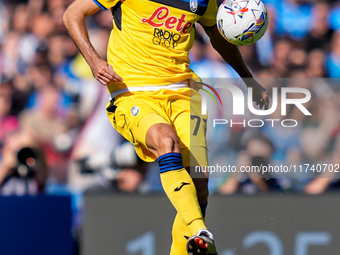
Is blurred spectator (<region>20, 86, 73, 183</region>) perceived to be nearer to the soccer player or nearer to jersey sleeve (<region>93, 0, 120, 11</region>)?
the soccer player

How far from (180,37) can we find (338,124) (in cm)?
300

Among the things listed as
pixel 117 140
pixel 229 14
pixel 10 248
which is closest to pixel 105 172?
pixel 117 140

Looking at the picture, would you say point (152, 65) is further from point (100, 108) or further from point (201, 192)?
point (100, 108)

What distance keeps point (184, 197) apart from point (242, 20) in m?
1.52

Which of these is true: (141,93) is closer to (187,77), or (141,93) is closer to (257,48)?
(187,77)

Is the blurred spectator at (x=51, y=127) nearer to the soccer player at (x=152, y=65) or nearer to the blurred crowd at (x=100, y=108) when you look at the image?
the blurred crowd at (x=100, y=108)

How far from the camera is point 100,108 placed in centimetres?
638

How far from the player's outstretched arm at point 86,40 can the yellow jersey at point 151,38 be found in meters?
0.14

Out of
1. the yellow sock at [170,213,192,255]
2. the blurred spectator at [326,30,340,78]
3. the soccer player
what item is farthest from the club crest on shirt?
the blurred spectator at [326,30,340,78]

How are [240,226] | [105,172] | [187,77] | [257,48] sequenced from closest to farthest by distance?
[187,77], [240,226], [105,172], [257,48]

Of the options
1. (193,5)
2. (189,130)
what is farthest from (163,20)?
(189,130)

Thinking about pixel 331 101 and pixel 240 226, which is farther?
pixel 331 101

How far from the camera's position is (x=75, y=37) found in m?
3.78

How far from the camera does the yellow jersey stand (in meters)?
3.89
